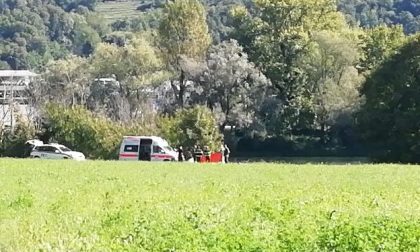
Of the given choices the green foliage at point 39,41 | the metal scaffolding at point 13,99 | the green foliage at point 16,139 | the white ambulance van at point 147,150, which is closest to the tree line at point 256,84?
the green foliage at point 16,139

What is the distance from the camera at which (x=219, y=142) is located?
6488 cm

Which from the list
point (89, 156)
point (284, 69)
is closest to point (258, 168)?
point (89, 156)

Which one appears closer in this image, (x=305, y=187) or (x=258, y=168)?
(x=305, y=187)

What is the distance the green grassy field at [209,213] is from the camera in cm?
1225

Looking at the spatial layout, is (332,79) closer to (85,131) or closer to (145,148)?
(85,131)

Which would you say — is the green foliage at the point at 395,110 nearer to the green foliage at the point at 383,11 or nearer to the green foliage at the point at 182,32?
the green foliage at the point at 182,32

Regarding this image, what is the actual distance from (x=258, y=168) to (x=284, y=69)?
4161 centimetres

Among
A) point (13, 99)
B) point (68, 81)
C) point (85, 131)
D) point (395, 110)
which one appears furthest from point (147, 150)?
point (68, 81)

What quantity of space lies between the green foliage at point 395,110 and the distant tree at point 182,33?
20.1 meters

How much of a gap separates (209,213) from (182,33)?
6428cm

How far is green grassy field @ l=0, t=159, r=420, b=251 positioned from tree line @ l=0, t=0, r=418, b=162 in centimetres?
3354

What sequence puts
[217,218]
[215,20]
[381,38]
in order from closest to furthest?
[217,218] → [381,38] → [215,20]

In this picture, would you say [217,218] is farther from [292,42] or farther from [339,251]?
[292,42]

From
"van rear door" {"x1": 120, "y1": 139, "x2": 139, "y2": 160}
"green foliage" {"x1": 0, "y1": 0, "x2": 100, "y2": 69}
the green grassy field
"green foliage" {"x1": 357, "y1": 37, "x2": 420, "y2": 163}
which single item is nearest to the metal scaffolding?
"van rear door" {"x1": 120, "y1": 139, "x2": 139, "y2": 160}
